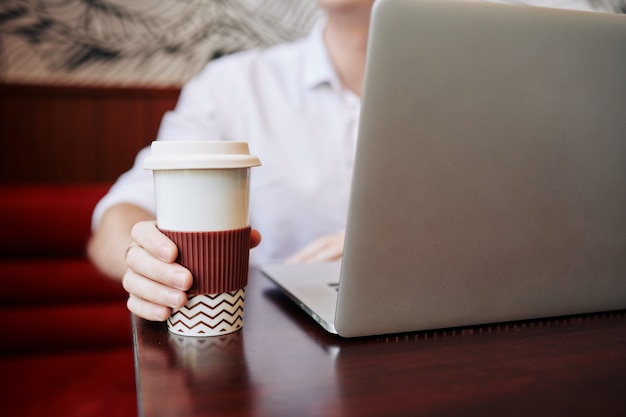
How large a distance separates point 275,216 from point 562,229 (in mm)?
882

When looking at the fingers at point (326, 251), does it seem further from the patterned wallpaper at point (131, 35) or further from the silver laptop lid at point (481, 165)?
the patterned wallpaper at point (131, 35)

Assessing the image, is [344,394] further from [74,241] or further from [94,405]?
[74,241]

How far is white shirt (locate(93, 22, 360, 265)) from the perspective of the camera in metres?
1.33

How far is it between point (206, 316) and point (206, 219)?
0.31 feet

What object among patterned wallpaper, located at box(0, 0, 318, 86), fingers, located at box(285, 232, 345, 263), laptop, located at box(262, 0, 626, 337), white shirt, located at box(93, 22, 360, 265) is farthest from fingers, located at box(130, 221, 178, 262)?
patterned wallpaper, located at box(0, 0, 318, 86)

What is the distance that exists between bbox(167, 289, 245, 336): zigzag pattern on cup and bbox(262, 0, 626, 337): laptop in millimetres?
90

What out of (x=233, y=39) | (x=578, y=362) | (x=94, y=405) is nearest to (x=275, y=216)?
(x=94, y=405)

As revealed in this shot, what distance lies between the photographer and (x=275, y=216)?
4.35ft

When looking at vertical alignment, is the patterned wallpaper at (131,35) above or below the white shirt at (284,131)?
above

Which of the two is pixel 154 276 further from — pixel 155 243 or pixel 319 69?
pixel 319 69

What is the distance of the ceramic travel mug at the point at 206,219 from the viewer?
1.51ft

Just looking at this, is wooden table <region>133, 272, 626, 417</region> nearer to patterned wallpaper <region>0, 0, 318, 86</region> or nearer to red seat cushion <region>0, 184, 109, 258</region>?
red seat cushion <region>0, 184, 109, 258</region>

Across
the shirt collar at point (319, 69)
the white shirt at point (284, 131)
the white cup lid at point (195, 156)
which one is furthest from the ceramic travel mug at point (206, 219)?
the shirt collar at point (319, 69)

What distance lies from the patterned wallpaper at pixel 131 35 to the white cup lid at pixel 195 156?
5.60 ft
